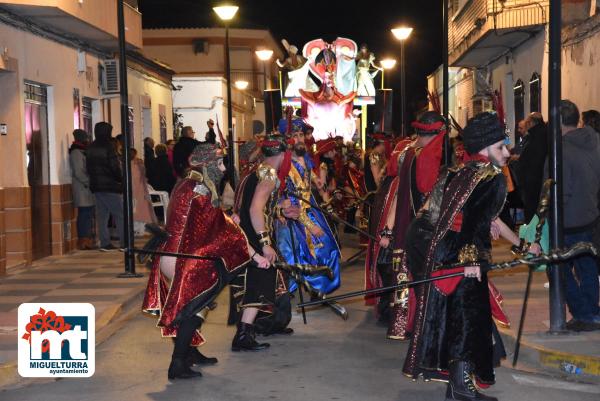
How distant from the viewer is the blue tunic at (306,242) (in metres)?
10.4

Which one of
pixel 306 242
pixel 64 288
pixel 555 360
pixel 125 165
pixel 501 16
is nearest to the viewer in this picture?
pixel 555 360

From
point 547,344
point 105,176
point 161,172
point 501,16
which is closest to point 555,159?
point 547,344

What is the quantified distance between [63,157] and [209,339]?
883 cm

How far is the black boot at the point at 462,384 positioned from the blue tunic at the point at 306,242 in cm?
364

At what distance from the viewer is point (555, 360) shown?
8.12m

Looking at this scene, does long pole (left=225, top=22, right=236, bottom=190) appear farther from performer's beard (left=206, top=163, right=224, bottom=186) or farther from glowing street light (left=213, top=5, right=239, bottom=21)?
performer's beard (left=206, top=163, right=224, bottom=186)

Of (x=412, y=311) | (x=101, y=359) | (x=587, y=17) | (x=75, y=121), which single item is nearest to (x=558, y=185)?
(x=412, y=311)

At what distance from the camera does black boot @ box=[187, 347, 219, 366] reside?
8.16 meters

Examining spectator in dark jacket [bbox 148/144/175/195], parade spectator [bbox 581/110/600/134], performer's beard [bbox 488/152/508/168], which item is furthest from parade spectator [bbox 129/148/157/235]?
performer's beard [bbox 488/152/508/168]

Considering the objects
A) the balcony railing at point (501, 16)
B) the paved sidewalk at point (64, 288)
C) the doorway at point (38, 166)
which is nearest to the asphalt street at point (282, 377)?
the paved sidewalk at point (64, 288)

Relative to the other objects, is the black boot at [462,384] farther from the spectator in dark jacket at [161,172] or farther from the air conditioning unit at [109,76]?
the spectator in dark jacket at [161,172]

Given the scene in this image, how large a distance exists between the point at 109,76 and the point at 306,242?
35.7 ft

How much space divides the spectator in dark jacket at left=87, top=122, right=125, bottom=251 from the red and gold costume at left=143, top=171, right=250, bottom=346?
9.15 meters

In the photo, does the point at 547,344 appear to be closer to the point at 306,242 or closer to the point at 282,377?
the point at 282,377
